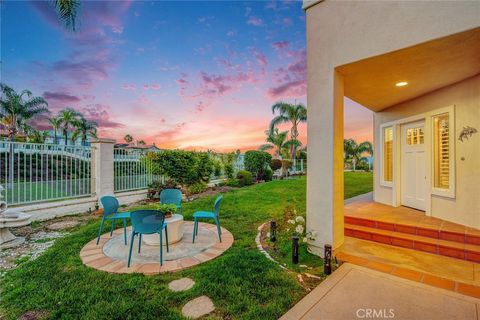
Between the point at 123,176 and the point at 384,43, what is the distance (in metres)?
8.67

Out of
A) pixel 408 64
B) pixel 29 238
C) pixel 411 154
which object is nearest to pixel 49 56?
pixel 29 238

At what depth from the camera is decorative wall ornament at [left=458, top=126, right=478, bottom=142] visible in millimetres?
4180

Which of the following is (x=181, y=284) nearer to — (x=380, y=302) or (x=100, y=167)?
(x=380, y=302)

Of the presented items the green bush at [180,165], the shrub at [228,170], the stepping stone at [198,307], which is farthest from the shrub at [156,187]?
the stepping stone at [198,307]

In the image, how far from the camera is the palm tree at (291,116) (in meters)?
20.4

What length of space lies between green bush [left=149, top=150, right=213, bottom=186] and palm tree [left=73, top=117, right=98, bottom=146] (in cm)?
2978

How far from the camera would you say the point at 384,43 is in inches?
123

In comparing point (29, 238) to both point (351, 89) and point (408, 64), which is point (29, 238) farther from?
point (408, 64)

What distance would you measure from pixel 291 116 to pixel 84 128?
31294mm

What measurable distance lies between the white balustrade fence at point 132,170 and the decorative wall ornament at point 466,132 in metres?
9.56

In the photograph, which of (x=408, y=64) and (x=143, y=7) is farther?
(x=143, y=7)

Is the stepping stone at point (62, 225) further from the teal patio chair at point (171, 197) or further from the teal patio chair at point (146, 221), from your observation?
the teal patio chair at point (146, 221)

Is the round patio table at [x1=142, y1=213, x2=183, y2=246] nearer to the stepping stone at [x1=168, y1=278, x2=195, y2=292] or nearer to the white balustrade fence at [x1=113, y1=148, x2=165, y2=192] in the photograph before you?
the stepping stone at [x1=168, y1=278, x2=195, y2=292]

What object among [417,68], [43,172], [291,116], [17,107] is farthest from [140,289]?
[17,107]
